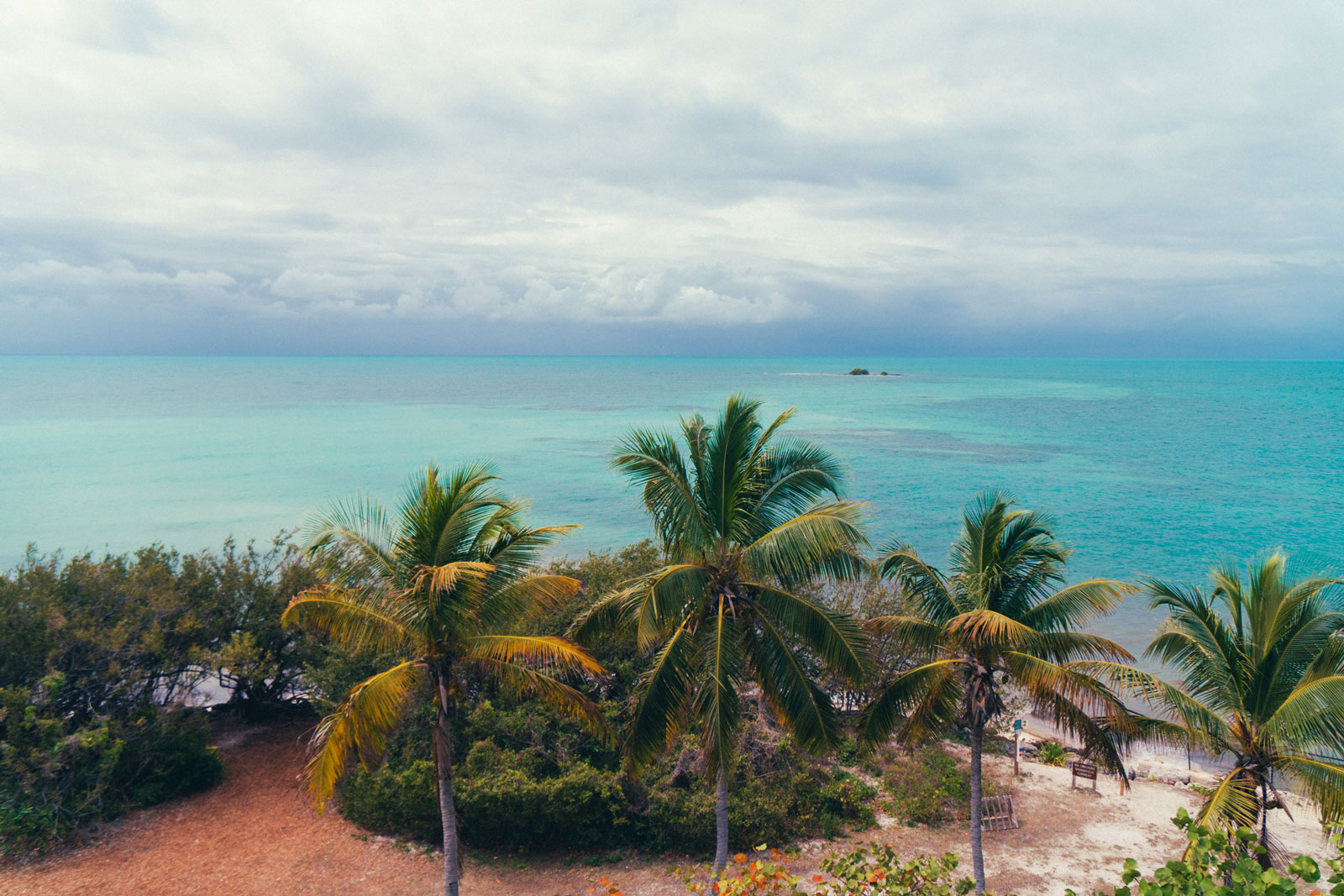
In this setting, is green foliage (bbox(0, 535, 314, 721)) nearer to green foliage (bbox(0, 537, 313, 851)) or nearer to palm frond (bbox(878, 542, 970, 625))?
green foliage (bbox(0, 537, 313, 851))

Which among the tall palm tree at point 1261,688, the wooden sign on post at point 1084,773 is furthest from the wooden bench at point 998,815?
the tall palm tree at point 1261,688

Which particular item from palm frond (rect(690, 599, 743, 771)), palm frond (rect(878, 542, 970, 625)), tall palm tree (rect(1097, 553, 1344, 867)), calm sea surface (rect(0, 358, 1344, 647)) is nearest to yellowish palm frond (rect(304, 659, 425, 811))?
palm frond (rect(690, 599, 743, 771))

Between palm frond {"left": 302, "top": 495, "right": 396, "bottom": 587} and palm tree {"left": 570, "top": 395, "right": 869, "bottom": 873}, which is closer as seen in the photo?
palm tree {"left": 570, "top": 395, "right": 869, "bottom": 873}

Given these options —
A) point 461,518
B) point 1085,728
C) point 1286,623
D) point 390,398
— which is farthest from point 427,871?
point 390,398

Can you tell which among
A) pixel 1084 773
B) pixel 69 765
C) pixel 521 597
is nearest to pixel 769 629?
pixel 521 597

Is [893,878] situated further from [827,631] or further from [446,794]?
[446,794]

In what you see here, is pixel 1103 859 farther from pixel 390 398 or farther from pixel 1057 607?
pixel 390 398

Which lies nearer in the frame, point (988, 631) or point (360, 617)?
point (360, 617)
